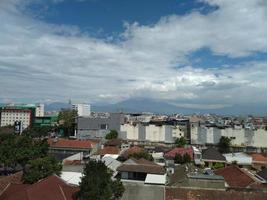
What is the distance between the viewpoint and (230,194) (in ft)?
97.9

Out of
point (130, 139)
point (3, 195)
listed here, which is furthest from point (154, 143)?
point (3, 195)

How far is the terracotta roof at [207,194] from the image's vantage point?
29.5 m

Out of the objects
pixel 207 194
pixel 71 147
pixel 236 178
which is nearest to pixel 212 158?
pixel 236 178

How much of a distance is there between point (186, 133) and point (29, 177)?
62739 millimetres

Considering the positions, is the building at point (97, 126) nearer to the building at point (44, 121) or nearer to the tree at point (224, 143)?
the tree at point (224, 143)

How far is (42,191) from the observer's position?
2673 cm

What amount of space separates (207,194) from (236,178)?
7.05 metres

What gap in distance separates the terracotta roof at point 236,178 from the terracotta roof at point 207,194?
3.71 meters

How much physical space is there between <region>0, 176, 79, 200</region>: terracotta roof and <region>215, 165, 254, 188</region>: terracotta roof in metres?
16.1

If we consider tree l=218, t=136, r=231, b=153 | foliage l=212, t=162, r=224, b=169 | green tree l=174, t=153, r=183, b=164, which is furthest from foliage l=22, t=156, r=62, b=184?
tree l=218, t=136, r=231, b=153

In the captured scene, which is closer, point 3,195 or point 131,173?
point 3,195

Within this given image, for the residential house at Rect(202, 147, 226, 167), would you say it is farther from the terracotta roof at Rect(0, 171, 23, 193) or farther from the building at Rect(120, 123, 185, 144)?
the building at Rect(120, 123, 185, 144)

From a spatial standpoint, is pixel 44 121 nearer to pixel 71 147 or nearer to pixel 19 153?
pixel 71 147

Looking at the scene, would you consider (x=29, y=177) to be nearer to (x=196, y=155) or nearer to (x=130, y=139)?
(x=196, y=155)
